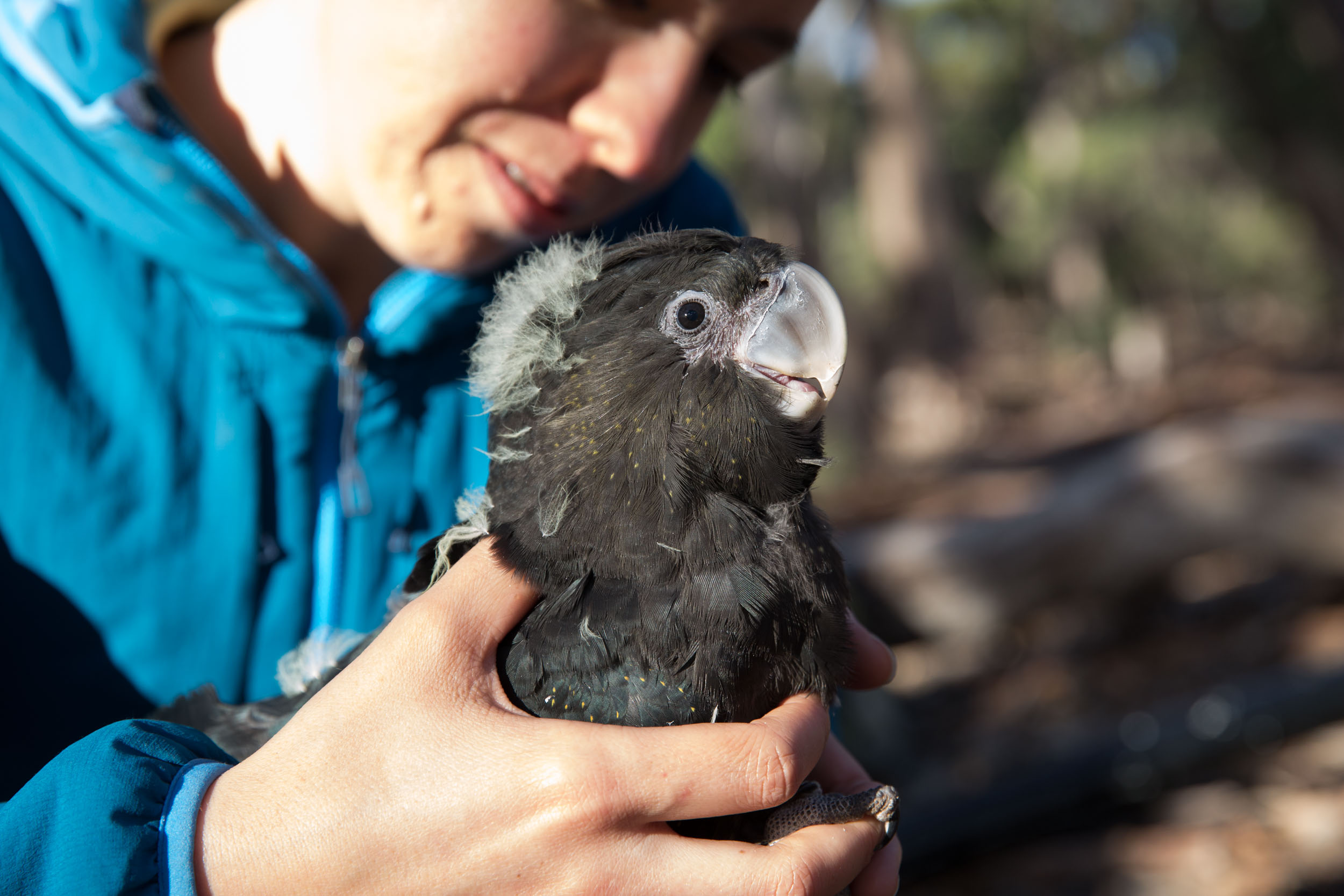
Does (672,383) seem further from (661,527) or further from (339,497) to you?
(339,497)

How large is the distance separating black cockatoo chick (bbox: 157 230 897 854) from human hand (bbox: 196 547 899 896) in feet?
0.49

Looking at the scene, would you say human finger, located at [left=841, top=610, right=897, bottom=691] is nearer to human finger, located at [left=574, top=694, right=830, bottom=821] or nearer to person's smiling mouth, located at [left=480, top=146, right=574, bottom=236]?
human finger, located at [left=574, top=694, right=830, bottom=821]

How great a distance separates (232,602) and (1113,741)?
14.1ft

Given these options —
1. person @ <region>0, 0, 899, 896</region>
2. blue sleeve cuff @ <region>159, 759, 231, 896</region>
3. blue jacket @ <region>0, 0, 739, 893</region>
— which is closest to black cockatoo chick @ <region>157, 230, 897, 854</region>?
person @ <region>0, 0, 899, 896</region>

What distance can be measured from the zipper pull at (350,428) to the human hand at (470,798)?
694mm

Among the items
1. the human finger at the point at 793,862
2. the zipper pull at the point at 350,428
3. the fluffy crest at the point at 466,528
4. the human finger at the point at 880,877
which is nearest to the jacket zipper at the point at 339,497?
the zipper pull at the point at 350,428

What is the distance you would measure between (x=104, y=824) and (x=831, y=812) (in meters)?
1.09

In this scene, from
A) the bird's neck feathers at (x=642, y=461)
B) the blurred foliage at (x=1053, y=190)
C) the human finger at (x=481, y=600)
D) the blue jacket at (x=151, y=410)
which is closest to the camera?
the human finger at (x=481, y=600)

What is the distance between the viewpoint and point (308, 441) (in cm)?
204

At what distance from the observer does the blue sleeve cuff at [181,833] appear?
122 centimetres

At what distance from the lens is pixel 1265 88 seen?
11.5 metres

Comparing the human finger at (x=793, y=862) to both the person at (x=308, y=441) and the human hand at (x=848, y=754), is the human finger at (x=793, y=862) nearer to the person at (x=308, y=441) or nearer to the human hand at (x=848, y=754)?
the person at (x=308, y=441)

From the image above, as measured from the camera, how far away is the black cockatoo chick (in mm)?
1566

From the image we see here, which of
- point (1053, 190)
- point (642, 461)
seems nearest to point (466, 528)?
point (642, 461)
